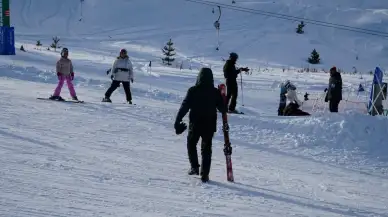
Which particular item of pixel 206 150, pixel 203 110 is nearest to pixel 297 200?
pixel 206 150

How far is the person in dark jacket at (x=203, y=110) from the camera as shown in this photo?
25.5 ft

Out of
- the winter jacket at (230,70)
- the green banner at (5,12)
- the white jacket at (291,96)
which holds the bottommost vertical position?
the white jacket at (291,96)

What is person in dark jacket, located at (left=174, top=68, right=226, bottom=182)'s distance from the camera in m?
7.78

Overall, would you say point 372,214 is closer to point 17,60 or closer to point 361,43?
point 17,60

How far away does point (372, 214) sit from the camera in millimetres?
7281

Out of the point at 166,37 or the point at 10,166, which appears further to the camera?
the point at 166,37

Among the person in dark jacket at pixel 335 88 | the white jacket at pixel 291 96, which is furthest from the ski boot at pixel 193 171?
the white jacket at pixel 291 96

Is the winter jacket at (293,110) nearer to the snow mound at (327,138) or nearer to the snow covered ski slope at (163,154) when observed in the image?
the snow covered ski slope at (163,154)

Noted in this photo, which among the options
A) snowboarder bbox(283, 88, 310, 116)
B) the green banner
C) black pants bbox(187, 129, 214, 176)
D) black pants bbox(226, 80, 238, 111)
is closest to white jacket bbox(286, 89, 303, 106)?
snowboarder bbox(283, 88, 310, 116)

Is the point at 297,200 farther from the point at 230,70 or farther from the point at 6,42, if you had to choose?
the point at 6,42

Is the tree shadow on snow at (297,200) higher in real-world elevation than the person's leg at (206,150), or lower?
lower

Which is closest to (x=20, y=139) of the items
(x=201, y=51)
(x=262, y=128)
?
(x=262, y=128)

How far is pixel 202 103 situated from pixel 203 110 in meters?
0.09

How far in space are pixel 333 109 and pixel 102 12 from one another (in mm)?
54173
